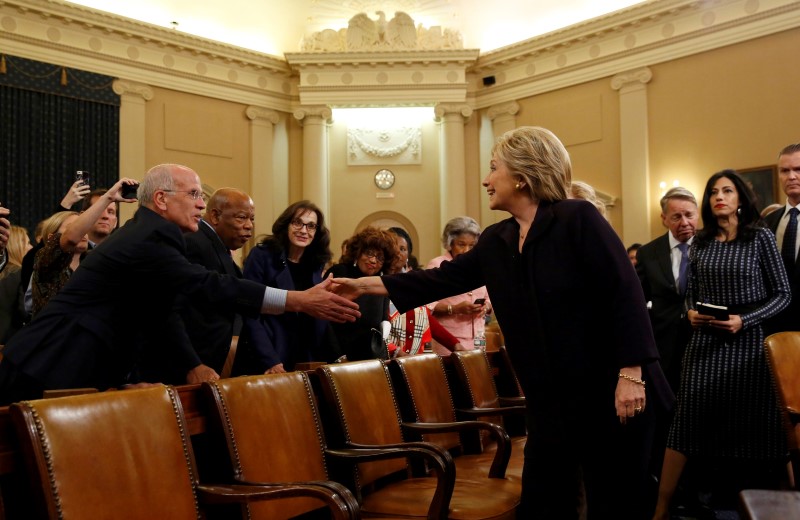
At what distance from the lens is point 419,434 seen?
2973mm

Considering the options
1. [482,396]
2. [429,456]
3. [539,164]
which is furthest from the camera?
[482,396]

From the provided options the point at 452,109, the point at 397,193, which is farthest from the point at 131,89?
the point at 452,109

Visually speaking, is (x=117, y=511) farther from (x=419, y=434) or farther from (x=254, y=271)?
(x=254, y=271)

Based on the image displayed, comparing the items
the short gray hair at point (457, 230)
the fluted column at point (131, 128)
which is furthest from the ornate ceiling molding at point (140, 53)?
the short gray hair at point (457, 230)

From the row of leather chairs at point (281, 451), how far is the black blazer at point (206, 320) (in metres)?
0.66

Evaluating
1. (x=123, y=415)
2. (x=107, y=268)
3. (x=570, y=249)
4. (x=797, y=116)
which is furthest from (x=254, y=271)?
(x=797, y=116)

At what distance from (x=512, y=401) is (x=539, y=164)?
6.49ft

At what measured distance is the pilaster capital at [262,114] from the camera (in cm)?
1331

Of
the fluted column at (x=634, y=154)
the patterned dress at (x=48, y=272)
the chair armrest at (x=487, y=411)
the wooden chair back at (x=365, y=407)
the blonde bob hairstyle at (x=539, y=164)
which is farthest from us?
the fluted column at (x=634, y=154)

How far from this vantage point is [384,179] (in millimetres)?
13953

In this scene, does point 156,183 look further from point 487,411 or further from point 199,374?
point 487,411

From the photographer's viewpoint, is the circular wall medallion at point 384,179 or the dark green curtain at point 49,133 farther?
the circular wall medallion at point 384,179

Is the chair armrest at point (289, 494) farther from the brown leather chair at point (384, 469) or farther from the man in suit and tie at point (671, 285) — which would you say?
the man in suit and tie at point (671, 285)

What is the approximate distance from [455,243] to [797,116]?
25.2ft
